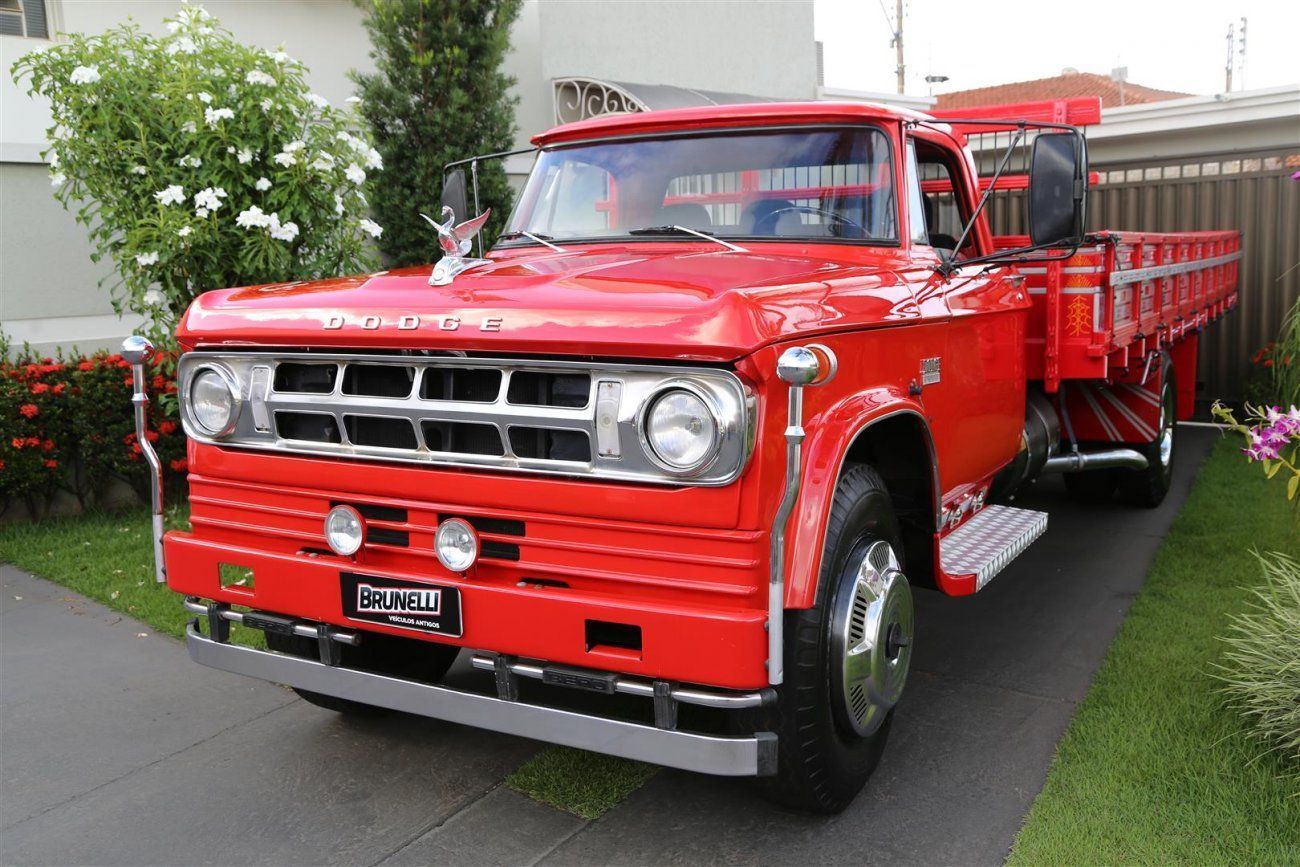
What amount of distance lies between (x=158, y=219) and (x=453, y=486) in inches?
157

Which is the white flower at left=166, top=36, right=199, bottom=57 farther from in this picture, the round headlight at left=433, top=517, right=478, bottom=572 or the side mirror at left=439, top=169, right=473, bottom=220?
the round headlight at left=433, top=517, right=478, bottom=572

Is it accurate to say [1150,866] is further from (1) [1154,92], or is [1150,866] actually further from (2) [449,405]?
(1) [1154,92]

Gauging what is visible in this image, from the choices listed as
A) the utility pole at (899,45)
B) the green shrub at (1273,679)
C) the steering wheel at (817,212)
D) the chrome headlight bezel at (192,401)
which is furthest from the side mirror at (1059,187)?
the utility pole at (899,45)

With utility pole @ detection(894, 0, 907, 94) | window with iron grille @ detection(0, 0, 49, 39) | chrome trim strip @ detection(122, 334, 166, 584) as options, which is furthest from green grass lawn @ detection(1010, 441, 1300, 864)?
utility pole @ detection(894, 0, 907, 94)

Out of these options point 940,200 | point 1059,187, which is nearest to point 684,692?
point 1059,187

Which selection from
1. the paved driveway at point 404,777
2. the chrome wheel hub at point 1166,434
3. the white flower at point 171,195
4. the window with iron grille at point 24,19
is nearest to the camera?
the paved driveway at point 404,777

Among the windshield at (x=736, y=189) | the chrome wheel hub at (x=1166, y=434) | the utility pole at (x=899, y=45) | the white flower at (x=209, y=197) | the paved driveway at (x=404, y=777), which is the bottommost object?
the paved driveway at (x=404, y=777)

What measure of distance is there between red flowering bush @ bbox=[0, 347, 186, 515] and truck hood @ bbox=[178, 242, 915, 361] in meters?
3.65

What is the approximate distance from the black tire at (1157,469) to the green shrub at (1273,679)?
9.00ft

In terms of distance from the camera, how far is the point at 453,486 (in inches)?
114

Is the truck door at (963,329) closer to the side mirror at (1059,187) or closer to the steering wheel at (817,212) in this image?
the steering wheel at (817,212)

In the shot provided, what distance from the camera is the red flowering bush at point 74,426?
6438mm

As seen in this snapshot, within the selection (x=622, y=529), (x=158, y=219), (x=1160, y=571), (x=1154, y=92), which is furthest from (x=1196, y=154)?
(x=1154, y=92)

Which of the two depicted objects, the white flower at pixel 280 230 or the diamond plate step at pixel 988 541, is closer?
the diamond plate step at pixel 988 541
